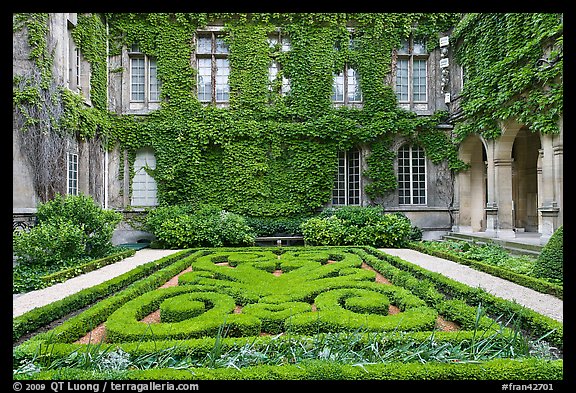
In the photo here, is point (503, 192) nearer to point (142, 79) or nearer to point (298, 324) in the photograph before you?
point (298, 324)

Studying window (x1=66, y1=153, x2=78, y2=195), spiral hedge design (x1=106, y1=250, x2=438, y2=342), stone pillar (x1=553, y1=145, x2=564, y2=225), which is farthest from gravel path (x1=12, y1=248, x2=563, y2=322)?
window (x1=66, y1=153, x2=78, y2=195)

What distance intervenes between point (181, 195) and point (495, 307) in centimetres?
1292

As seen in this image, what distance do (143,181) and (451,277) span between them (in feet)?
43.6

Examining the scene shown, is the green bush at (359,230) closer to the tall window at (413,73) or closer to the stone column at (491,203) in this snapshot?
the stone column at (491,203)

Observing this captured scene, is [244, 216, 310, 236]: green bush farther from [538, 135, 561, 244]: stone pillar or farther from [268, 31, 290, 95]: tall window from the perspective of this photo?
[538, 135, 561, 244]: stone pillar

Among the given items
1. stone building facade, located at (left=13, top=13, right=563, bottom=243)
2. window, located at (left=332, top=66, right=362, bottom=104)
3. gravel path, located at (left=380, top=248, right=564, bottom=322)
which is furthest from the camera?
window, located at (left=332, top=66, right=362, bottom=104)

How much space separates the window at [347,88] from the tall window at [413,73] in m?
1.94

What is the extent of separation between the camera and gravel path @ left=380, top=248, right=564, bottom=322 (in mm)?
5086

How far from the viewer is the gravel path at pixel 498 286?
5.09 meters

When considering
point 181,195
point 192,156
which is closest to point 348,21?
point 192,156

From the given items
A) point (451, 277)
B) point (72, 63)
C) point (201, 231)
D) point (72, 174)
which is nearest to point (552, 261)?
point (451, 277)

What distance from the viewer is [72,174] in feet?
41.2

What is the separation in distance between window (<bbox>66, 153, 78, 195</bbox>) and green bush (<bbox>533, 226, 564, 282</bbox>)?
540 inches

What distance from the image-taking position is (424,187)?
16.0m
